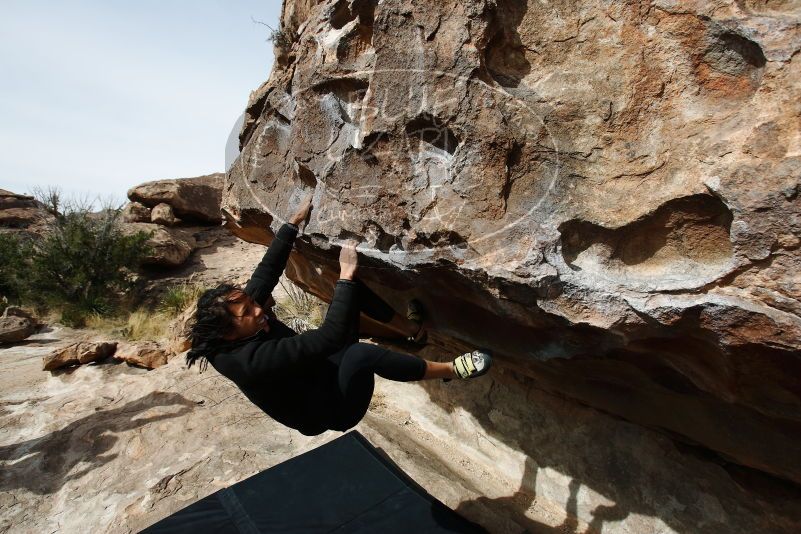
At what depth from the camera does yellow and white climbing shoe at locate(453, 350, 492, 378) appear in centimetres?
216

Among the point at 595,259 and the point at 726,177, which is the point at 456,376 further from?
the point at 726,177

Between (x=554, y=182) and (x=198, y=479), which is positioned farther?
(x=198, y=479)

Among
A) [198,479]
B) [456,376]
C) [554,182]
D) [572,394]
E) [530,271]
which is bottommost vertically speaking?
[198,479]

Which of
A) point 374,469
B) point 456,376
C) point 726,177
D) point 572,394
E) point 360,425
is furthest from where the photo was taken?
point 360,425

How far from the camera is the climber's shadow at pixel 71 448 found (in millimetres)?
3704

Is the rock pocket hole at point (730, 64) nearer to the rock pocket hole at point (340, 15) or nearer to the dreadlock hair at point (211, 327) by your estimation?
the rock pocket hole at point (340, 15)

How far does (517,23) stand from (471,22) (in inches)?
8.3

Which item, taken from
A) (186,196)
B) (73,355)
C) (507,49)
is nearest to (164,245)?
(186,196)

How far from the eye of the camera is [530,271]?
1.82 m

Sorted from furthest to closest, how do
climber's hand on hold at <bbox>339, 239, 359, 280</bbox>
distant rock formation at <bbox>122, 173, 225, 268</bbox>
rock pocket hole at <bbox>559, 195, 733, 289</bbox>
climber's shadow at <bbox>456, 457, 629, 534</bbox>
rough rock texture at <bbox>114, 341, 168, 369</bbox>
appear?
distant rock formation at <bbox>122, 173, 225, 268</bbox>, rough rock texture at <bbox>114, 341, 168, 369</bbox>, climber's shadow at <bbox>456, 457, 629, 534</bbox>, climber's hand on hold at <bbox>339, 239, 359, 280</bbox>, rock pocket hole at <bbox>559, 195, 733, 289</bbox>

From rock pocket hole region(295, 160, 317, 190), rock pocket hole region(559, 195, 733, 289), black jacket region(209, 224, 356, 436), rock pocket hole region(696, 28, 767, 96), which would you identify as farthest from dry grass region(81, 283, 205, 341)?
rock pocket hole region(696, 28, 767, 96)

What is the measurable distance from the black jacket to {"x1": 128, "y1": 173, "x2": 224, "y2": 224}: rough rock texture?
1039 centimetres

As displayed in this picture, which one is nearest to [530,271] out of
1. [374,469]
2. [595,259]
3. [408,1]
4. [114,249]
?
[595,259]

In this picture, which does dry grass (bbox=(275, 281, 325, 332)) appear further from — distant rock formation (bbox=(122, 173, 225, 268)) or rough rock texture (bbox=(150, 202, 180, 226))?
rough rock texture (bbox=(150, 202, 180, 226))
